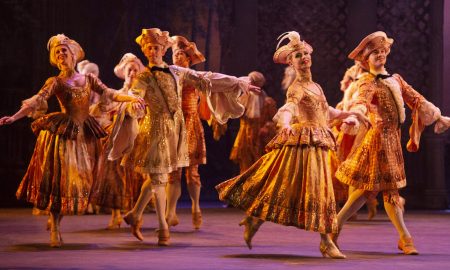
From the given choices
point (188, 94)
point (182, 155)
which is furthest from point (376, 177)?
point (188, 94)

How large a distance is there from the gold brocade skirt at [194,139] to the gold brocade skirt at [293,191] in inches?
88.6

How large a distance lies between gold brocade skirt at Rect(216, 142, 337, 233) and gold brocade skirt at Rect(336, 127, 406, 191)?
22.8 inches

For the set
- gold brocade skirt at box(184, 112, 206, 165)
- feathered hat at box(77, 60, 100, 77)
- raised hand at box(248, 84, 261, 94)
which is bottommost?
gold brocade skirt at box(184, 112, 206, 165)

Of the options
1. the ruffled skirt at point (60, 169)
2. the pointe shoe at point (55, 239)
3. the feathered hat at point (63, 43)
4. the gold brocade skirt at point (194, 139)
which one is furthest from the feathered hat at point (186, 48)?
the pointe shoe at point (55, 239)

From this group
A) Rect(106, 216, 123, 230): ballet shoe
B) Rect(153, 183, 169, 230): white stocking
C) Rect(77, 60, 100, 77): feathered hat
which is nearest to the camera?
Rect(153, 183, 169, 230): white stocking

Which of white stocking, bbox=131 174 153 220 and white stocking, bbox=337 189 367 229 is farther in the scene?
white stocking, bbox=131 174 153 220

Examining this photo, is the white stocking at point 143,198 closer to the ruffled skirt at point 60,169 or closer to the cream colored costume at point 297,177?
the ruffled skirt at point 60,169

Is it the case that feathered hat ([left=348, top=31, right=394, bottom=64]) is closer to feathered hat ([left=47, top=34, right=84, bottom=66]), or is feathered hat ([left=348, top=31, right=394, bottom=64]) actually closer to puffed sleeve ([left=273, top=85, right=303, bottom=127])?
puffed sleeve ([left=273, top=85, right=303, bottom=127])

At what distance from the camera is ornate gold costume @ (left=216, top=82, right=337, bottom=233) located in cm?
655

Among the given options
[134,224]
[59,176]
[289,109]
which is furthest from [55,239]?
[289,109]

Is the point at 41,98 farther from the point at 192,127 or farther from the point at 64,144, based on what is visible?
the point at 192,127

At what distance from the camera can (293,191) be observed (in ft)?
21.7

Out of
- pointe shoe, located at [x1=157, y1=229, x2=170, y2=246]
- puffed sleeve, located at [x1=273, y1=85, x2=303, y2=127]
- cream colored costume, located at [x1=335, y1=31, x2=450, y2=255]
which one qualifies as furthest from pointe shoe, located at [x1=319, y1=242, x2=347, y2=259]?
pointe shoe, located at [x1=157, y1=229, x2=170, y2=246]

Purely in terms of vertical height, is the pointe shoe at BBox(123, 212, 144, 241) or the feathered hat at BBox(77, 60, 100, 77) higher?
A: the feathered hat at BBox(77, 60, 100, 77)
